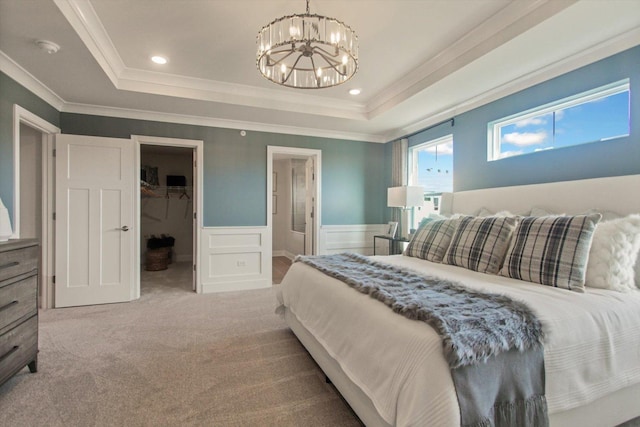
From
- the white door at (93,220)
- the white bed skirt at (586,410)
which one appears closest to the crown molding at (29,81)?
the white door at (93,220)

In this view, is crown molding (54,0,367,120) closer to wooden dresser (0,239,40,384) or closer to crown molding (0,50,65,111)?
crown molding (0,50,65,111)

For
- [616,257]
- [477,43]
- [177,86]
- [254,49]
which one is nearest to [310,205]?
[177,86]

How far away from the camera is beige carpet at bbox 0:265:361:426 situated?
1.71 m

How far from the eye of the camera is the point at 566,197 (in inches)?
95.6

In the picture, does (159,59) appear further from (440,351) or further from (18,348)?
(440,351)

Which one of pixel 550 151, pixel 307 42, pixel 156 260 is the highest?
pixel 307 42

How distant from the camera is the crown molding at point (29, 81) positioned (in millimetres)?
2613

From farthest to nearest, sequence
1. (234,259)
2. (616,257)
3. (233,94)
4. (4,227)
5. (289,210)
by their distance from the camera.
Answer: (289,210), (234,259), (233,94), (4,227), (616,257)

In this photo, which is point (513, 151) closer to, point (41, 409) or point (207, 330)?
point (207, 330)

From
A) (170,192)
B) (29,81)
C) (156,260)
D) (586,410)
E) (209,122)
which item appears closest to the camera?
(586,410)

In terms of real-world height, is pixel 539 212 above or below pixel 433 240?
above

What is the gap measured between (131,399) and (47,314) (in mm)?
2429

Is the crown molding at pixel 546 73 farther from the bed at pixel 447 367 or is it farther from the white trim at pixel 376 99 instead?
the bed at pixel 447 367

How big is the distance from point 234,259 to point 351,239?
6.56 ft
